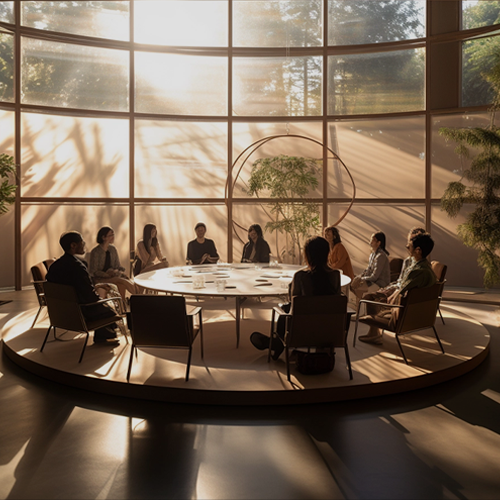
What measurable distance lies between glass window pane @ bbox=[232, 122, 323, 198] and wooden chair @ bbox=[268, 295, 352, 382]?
223 inches

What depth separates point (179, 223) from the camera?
9867 mm

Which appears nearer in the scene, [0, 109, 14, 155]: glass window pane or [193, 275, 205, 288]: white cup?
[193, 275, 205, 288]: white cup

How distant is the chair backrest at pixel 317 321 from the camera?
4.18m

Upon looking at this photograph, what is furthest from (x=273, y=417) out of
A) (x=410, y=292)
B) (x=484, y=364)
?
(x=484, y=364)

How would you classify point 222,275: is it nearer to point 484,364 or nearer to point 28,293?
point 484,364

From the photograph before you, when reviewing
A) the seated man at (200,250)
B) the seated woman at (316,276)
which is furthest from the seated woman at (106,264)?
the seated woman at (316,276)

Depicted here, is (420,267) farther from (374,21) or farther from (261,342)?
(374,21)

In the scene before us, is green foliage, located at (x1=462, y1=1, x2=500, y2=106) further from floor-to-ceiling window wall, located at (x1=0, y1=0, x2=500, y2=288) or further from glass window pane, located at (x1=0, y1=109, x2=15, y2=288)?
glass window pane, located at (x1=0, y1=109, x2=15, y2=288)

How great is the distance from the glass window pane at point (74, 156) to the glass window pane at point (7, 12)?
1.51m

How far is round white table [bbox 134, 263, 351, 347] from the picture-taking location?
485cm

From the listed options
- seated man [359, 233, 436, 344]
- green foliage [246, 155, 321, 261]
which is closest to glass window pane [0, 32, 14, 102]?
green foliage [246, 155, 321, 261]

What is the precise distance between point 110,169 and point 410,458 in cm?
768

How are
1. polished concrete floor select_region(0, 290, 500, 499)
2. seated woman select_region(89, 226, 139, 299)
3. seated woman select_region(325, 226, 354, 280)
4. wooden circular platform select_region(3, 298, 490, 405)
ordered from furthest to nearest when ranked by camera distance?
seated woman select_region(325, 226, 354, 280)
seated woman select_region(89, 226, 139, 299)
wooden circular platform select_region(3, 298, 490, 405)
polished concrete floor select_region(0, 290, 500, 499)

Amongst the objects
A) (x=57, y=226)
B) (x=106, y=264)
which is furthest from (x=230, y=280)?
(x=57, y=226)
